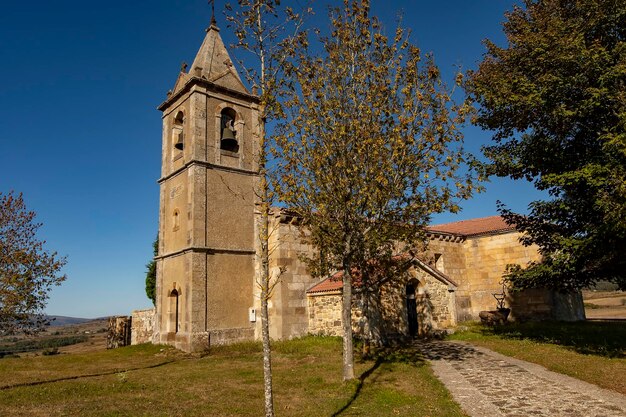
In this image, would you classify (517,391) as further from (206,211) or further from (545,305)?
(545,305)

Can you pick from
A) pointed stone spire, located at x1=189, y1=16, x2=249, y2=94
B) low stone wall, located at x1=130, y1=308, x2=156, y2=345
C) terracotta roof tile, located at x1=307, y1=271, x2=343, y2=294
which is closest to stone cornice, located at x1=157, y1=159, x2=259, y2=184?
pointed stone spire, located at x1=189, y1=16, x2=249, y2=94

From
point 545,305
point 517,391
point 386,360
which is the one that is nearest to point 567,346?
point 386,360

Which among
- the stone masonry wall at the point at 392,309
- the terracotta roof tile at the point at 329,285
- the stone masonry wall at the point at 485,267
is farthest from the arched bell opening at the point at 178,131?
the stone masonry wall at the point at 485,267

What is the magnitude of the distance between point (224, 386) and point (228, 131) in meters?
12.6

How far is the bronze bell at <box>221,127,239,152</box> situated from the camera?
65.2 ft

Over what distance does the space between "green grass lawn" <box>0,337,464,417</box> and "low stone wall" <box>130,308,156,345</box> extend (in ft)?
17.0

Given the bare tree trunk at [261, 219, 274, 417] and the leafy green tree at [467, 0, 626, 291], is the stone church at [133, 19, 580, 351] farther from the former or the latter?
the bare tree trunk at [261, 219, 274, 417]

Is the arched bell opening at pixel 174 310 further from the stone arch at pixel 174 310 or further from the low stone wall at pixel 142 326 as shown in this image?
the low stone wall at pixel 142 326

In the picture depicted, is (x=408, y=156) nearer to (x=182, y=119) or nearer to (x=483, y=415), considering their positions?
(x=483, y=415)

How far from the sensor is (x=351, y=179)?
10.5m

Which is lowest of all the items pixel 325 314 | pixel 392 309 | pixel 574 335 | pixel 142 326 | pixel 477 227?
pixel 574 335

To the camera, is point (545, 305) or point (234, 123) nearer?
point (234, 123)

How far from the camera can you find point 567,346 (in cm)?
1509

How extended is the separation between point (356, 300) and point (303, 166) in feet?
27.8
